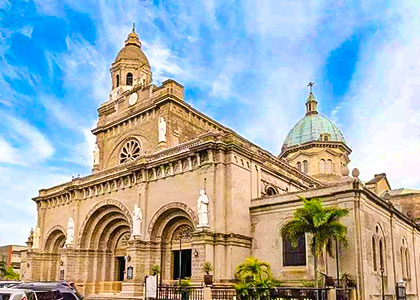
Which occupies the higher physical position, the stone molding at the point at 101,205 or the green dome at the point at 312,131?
the green dome at the point at 312,131

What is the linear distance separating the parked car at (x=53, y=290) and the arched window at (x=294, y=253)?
17.1 m

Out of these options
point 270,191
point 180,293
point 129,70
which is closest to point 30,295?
point 180,293

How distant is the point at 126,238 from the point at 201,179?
11.5 m

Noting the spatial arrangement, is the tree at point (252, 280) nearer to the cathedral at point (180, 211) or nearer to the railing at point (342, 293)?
the cathedral at point (180, 211)

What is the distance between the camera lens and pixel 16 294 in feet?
41.2

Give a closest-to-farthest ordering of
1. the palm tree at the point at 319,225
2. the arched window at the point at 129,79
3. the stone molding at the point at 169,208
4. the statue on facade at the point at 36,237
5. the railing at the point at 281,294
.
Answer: the railing at the point at 281,294, the palm tree at the point at 319,225, the stone molding at the point at 169,208, the statue on facade at the point at 36,237, the arched window at the point at 129,79

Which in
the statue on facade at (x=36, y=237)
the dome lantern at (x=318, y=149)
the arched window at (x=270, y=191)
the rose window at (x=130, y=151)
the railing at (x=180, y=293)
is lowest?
the railing at (x=180, y=293)

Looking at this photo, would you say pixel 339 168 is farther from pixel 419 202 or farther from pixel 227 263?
pixel 227 263

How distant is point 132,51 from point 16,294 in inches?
A: 1434

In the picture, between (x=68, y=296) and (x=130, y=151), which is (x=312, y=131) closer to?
(x=130, y=151)

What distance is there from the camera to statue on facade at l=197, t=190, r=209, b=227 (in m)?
28.5

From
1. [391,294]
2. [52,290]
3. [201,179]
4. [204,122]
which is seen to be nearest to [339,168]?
[204,122]

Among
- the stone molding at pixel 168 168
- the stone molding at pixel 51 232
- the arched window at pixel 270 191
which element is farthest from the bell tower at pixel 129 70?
the arched window at pixel 270 191

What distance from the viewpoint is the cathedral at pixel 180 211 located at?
27.9 metres
